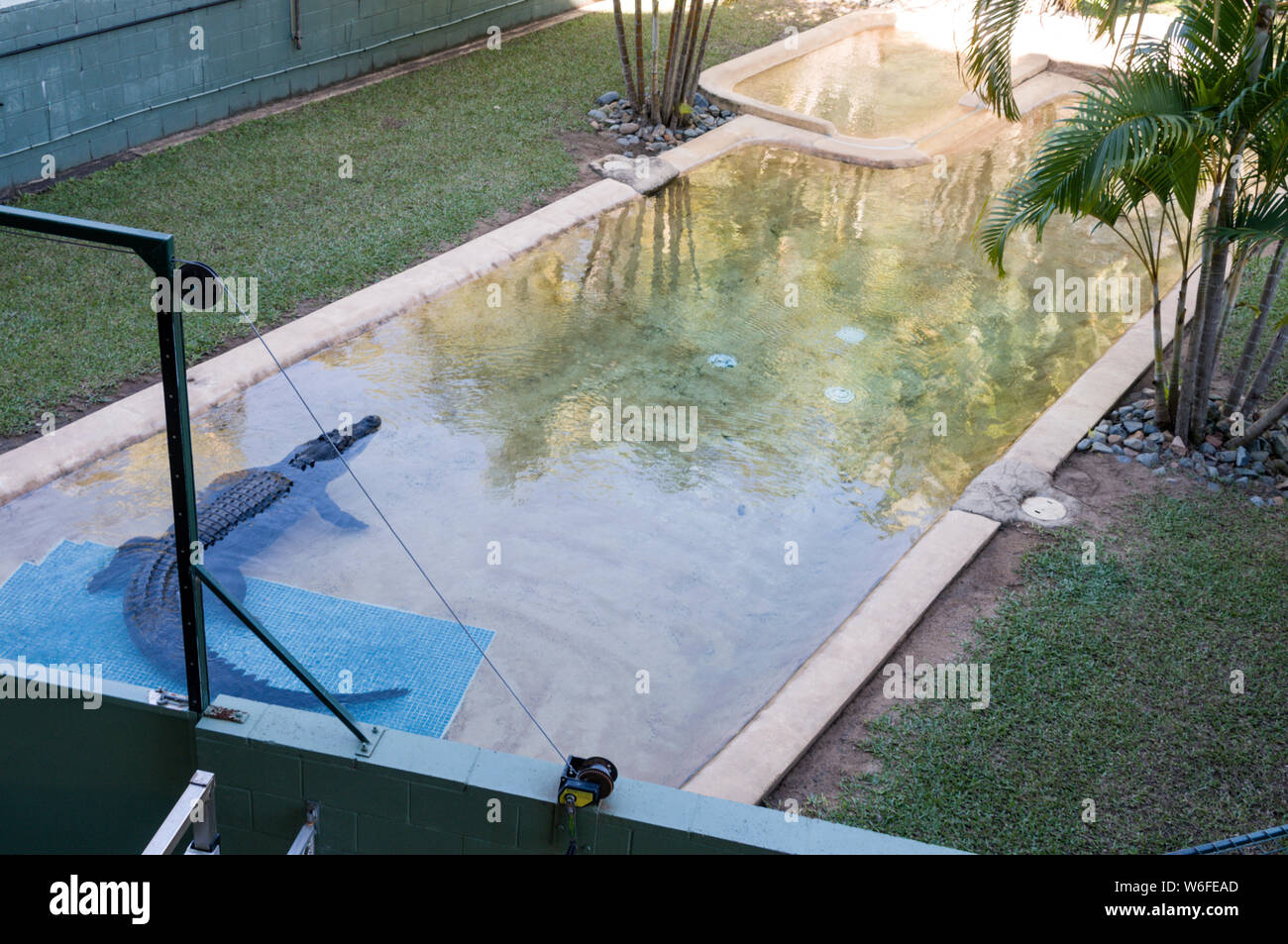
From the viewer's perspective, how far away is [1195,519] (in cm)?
635

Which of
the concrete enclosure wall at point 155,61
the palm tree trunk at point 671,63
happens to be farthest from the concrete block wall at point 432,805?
the palm tree trunk at point 671,63

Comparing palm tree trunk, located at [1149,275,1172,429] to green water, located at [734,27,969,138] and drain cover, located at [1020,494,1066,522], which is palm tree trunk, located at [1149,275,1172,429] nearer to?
drain cover, located at [1020,494,1066,522]

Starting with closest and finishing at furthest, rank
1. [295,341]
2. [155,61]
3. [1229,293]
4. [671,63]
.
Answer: [1229,293] < [295,341] < [155,61] < [671,63]

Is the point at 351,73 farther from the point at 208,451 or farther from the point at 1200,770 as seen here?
the point at 1200,770

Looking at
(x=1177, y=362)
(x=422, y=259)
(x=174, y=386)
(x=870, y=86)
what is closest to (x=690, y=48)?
(x=870, y=86)

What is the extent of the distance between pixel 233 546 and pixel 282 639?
2.65ft

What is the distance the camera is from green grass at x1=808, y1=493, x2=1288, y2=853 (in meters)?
4.48

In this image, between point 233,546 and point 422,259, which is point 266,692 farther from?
point 422,259

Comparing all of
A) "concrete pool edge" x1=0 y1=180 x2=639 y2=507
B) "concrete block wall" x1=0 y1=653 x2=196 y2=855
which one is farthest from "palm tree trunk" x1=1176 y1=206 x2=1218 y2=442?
"concrete block wall" x1=0 y1=653 x2=196 y2=855

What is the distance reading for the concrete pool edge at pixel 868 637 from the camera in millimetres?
4668

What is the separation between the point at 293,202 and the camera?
9008 millimetres

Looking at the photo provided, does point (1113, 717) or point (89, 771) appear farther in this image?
point (1113, 717)

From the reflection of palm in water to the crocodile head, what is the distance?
24.2 inches
